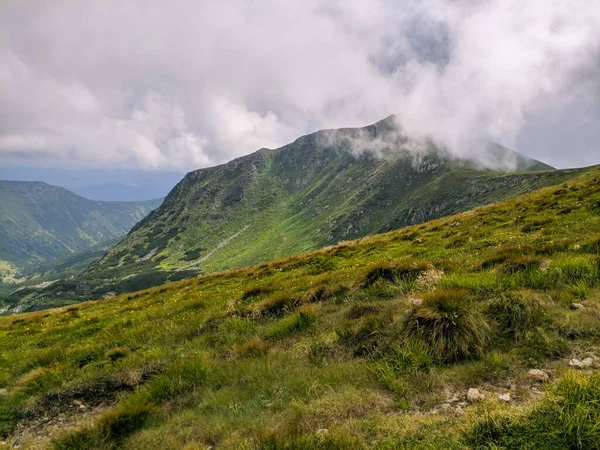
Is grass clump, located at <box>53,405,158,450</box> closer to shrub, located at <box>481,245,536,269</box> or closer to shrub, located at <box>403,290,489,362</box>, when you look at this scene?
shrub, located at <box>403,290,489,362</box>

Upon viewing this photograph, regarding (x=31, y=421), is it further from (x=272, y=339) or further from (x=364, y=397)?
(x=364, y=397)

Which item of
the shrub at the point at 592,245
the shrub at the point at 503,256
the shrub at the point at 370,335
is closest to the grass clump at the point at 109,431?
the shrub at the point at 370,335

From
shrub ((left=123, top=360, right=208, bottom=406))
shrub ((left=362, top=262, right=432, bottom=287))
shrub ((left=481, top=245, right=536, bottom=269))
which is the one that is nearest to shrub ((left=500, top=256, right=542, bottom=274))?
shrub ((left=481, top=245, right=536, bottom=269))

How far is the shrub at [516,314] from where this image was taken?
7.07m

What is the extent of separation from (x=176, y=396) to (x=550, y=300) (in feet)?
30.4

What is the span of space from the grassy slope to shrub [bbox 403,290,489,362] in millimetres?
48

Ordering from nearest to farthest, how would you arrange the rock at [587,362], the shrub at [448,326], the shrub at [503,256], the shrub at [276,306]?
the rock at [587,362] → the shrub at [448,326] → the shrub at [503,256] → the shrub at [276,306]

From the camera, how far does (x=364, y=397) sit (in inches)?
236

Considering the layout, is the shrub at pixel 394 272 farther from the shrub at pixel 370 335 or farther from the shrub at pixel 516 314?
the shrub at pixel 516 314

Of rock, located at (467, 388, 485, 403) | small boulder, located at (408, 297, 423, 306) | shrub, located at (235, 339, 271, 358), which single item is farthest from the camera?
shrub, located at (235, 339, 271, 358)

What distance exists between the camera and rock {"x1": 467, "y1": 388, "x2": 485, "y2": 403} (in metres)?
5.41

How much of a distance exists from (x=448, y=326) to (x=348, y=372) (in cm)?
238

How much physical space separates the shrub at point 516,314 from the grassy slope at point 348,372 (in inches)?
1.6

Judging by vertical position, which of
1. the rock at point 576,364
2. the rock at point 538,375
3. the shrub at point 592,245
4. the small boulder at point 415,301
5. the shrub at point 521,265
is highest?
the shrub at point 592,245
